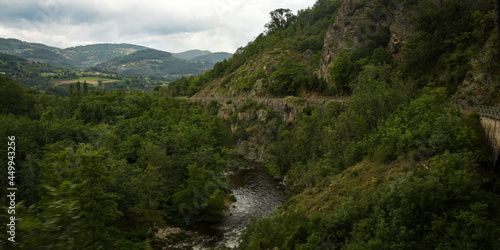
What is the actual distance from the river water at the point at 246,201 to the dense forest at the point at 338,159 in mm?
2135

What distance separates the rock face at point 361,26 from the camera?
49969mm

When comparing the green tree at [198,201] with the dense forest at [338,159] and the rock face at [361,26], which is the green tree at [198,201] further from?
the rock face at [361,26]

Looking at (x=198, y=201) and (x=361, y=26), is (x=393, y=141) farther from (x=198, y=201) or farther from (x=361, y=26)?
(x=361, y=26)

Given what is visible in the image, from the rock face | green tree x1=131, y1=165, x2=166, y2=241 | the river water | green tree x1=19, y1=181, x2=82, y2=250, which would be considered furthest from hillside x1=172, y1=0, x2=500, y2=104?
green tree x1=19, y1=181, x2=82, y2=250

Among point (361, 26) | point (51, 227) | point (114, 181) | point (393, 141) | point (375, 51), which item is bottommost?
point (114, 181)

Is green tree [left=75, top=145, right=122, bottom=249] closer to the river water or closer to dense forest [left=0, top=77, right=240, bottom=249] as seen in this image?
dense forest [left=0, top=77, right=240, bottom=249]

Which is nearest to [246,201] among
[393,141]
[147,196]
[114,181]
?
[147,196]

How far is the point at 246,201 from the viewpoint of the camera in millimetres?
40875

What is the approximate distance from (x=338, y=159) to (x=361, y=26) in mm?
41436

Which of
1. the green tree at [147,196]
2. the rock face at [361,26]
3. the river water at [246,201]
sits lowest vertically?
the river water at [246,201]

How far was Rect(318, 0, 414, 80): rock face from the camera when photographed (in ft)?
164

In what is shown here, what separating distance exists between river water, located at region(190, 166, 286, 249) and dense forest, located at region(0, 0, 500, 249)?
214cm

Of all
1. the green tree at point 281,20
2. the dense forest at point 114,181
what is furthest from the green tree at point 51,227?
the green tree at point 281,20

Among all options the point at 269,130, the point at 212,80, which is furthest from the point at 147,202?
the point at 212,80
